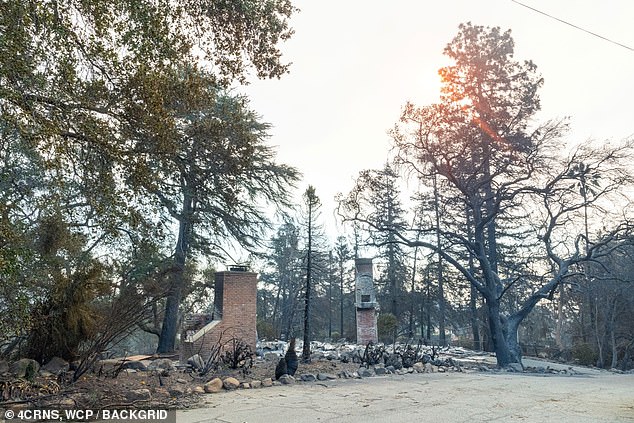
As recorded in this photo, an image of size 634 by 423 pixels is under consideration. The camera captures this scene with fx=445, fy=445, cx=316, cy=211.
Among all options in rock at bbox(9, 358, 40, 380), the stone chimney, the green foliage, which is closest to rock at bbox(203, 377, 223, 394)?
rock at bbox(9, 358, 40, 380)

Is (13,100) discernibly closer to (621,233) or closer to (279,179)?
(279,179)

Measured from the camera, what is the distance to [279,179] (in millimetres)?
18234

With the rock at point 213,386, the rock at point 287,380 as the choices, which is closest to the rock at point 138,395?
the rock at point 213,386

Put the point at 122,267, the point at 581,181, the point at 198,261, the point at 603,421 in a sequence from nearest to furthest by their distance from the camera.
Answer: the point at 603,421 < the point at 122,267 < the point at 581,181 < the point at 198,261

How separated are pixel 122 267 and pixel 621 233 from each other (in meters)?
17.5

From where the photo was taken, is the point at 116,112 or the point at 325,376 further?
the point at 325,376

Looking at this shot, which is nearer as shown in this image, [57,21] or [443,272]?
[57,21]

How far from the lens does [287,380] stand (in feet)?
31.4

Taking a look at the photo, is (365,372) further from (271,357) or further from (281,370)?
(271,357)

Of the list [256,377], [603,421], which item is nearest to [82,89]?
[256,377]

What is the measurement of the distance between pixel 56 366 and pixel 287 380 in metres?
4.45

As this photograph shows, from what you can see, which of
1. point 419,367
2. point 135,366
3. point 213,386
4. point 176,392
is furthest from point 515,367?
point 176,392

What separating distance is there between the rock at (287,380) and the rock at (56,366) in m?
4.13

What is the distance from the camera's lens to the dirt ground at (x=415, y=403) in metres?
5.95
